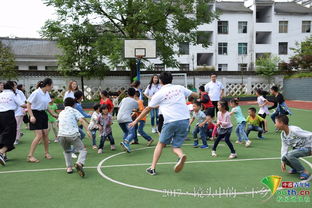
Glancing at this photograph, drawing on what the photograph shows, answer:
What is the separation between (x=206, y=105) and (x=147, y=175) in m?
4.43

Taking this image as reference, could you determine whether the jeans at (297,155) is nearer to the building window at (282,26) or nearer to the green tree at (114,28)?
the green tree at (114,28)

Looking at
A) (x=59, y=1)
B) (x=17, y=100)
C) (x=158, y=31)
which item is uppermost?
(x=59, y=1)

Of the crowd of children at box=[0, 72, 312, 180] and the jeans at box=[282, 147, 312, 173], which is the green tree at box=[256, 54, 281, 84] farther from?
the jeans at box=[282, 147, 312, 173]

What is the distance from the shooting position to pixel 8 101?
6777 millimetres

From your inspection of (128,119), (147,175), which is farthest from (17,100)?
(147,175)

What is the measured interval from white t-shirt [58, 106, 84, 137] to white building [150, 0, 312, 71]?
31882 mm

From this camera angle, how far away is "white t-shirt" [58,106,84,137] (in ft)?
18.3

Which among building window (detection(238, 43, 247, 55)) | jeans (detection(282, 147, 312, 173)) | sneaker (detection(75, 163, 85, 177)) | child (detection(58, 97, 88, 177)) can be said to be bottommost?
sneaker (detection(75, 163, 85, 177))

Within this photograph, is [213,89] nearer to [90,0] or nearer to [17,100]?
[17,100]

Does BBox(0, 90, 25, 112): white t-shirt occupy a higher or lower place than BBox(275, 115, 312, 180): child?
higher

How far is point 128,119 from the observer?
762 centimetres

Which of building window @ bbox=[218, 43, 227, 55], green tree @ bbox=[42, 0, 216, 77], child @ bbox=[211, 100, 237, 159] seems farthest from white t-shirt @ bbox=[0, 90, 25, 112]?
building window @ bbox=[218, 43, 227, 55]

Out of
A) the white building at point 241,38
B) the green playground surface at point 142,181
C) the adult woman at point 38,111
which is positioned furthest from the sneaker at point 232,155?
the white building at point 241,38

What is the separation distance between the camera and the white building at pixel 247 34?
3722 centimetres
